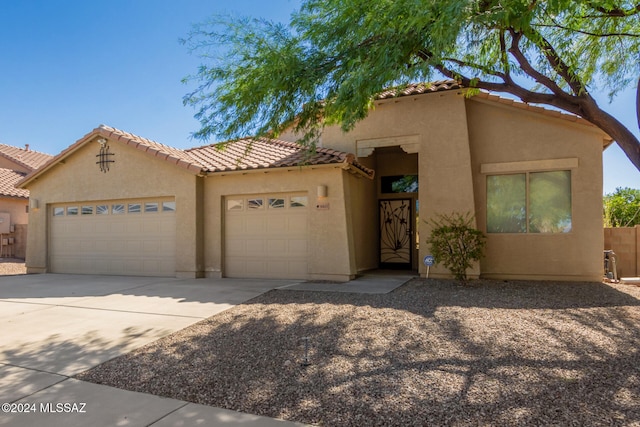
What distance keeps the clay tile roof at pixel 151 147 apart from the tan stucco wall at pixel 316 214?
3.44 feet

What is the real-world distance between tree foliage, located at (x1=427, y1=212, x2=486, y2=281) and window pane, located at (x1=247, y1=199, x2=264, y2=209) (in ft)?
16.4

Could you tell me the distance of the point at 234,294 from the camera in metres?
8.95

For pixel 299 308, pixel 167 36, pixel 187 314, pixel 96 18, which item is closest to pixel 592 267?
pixel 299 308

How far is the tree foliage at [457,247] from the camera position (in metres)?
Answer: 9.66

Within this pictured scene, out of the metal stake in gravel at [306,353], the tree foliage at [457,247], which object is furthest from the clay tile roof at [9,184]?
the metal stake in gravel at [306,353]

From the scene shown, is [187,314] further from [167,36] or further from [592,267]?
[592,267]

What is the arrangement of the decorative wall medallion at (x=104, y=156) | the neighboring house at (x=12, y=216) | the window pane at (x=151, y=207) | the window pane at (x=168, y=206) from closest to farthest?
the window pane at (x=168, y=206) → the window pane at (x=151, y=207) → the decorative wall medallion at (x=104, y=156) → the neighboring house at (x=12, y=216)

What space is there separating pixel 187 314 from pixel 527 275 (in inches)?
339

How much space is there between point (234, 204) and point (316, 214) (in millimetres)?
2750

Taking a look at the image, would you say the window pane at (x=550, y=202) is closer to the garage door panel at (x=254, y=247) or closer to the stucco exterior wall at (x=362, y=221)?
the stucco exterior wall at (x=362, y=221)

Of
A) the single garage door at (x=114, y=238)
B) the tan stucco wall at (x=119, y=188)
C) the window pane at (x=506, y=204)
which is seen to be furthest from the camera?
the single garage door at (x=114, y=238)

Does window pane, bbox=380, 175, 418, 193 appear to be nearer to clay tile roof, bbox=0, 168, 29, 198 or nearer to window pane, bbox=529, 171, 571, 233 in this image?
window pane, bbox=529, 171, 571, 233

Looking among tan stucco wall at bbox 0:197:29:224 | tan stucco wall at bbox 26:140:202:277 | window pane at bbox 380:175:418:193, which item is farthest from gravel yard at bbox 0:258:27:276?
window pane at bbox 380:175:418:193

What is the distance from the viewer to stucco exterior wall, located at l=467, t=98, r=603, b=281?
10125 millimetres
